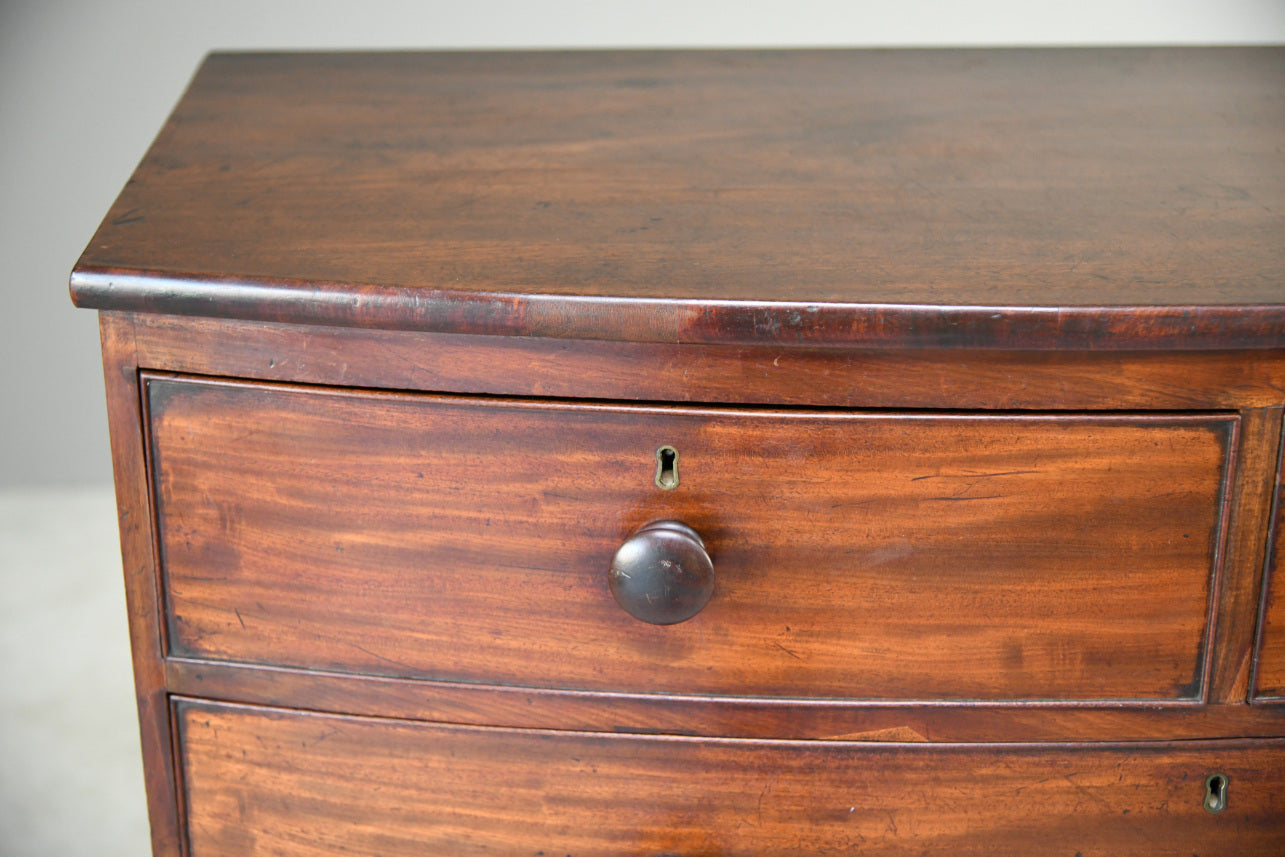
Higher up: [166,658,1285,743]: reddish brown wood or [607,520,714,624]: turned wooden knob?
[607,520,714,624]: turned wooden knob

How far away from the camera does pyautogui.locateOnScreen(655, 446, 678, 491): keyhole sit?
2.20 ft

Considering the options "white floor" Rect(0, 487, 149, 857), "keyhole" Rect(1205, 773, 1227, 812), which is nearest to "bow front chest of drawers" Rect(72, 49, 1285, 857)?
"keyhole" Rect(1205, 773, 1227, 812)

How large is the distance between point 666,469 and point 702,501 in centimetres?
3

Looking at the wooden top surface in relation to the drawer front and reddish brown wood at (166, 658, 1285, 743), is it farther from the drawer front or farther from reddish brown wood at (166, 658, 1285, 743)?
reddish brown wood at (166, 658, 1285, 743)

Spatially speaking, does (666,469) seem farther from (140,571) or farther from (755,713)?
(140,571)

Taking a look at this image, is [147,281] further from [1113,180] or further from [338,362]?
[1113,180]

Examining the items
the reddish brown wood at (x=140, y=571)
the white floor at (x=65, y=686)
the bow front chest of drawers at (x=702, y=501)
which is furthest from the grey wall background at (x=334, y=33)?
the reddish brown wood at (x=140, y=571)

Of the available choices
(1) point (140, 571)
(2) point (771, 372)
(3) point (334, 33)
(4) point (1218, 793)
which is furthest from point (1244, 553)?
(3) point (334, 33)

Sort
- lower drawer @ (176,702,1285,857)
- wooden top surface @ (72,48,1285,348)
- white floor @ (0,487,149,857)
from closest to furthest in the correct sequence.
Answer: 1. wooden top surface @ (72,48,1285,348)
2. lower drawer @ (176,702,1285,857)
3. white floor @ (0,487,149,857)

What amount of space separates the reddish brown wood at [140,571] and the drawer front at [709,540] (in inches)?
0.5

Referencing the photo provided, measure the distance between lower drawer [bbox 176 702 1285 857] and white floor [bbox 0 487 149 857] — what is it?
1.95ft

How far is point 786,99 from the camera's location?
95 cm

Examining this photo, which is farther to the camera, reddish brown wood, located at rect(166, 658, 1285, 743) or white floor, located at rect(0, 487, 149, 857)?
white floor, located at rect(0, 487, 149, 857)

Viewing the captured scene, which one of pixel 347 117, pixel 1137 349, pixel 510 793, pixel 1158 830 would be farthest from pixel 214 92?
pixel 1158 830
